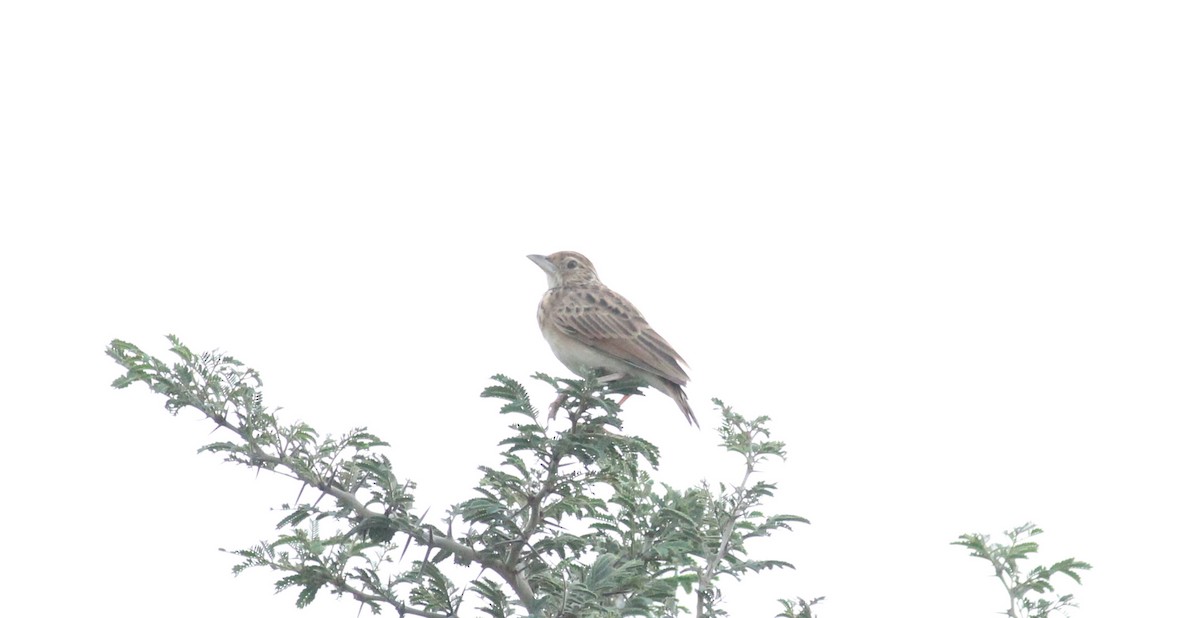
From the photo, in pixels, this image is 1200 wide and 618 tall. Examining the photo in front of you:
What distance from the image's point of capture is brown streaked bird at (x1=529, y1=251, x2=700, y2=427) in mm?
Answer: 10234

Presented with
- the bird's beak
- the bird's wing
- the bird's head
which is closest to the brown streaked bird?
the bird's wing

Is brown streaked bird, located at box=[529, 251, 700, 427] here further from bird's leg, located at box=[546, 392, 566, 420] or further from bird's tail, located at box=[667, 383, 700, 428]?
bird's leg, located at box=[546, 392, 566, 420]

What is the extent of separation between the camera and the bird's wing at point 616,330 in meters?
10.3

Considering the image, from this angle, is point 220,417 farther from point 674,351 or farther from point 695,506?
point 674,351

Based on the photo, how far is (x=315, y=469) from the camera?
6.68 m

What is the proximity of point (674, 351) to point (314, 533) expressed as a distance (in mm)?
4321

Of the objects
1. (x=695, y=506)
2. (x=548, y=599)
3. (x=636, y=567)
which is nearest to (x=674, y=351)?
(x=695, y=506)

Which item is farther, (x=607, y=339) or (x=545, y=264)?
(x=545, y=264)

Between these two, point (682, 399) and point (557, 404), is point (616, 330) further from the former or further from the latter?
point (557, 404)

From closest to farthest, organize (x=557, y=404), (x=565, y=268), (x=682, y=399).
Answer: (x=557, y=404), (x=682, y=399), (x=565, y=268)

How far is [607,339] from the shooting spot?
10.6m

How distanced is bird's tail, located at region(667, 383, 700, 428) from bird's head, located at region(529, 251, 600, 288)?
2.61 metres

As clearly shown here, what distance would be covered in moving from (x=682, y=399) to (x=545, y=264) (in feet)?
11.1

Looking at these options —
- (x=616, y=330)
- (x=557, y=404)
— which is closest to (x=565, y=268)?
(x=616, y=330)
